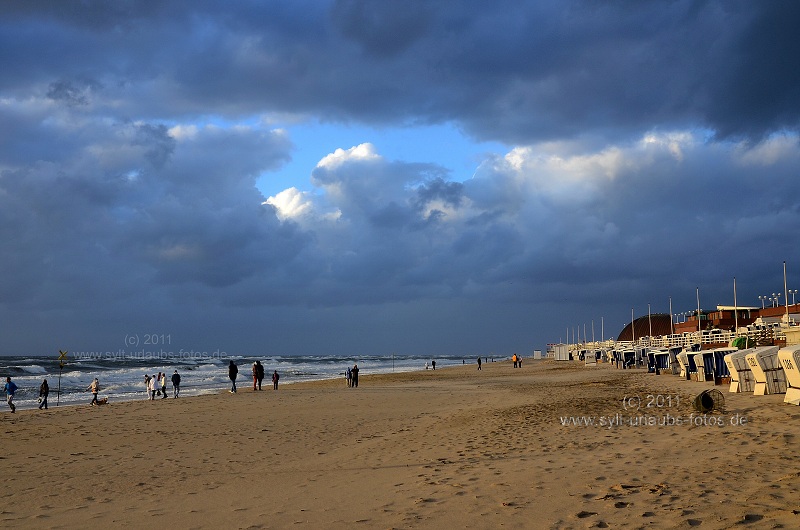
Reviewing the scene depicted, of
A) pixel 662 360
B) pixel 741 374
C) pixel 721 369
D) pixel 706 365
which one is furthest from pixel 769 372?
pixel 662 360

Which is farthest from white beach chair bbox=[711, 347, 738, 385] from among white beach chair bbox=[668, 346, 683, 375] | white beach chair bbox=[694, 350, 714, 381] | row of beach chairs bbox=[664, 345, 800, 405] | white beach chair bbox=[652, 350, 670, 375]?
white beach chair bbox=[652, 350, 670, 375]

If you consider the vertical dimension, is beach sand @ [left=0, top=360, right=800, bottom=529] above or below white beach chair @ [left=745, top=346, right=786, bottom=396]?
below

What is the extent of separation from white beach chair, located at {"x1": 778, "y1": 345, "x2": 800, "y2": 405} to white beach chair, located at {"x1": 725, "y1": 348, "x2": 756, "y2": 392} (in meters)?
3.90

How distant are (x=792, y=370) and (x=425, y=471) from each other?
10107mm

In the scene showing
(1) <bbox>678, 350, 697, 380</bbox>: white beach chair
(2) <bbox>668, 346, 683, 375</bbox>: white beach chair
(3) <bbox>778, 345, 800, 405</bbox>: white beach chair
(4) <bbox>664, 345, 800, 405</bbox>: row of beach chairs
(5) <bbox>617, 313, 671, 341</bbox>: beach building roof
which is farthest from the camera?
(5) <bbox>617, 313, 671, 341</bbox>: beach building roof

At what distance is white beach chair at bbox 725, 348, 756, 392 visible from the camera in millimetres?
19688

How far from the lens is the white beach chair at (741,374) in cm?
1969

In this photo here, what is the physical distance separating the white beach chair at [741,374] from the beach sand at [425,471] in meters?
1.82

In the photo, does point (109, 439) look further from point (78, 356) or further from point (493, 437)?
point (78, 356)

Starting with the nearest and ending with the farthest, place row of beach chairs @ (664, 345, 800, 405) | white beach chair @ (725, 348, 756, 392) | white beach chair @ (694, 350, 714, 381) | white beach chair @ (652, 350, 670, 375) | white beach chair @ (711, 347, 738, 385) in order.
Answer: row of beach chairs @ (664, 345, 800, 405)
white beach chair @ (725, 348, 756, 392)
white beach chair @ (711, 347, 738, 385)
white beach chair @ (694, 350, 714, 381)
white beach chair @ (652, 350, 670, 375)

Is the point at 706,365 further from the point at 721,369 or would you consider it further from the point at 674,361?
the point at 674,361

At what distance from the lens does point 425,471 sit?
417 inches

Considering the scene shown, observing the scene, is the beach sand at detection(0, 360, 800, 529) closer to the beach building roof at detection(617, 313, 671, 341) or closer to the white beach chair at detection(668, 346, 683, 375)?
the white beach chair at detection(668, 346, 683, 375)

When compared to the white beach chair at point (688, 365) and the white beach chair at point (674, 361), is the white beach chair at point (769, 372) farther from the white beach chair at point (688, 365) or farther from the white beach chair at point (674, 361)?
the white beach chair at point (674, 361)
